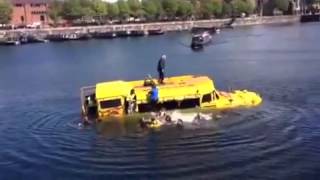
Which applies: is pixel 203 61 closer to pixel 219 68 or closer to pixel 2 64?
pixel 219 68

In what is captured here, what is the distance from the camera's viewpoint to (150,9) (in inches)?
7726

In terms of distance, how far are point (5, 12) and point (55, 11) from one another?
18245 mm

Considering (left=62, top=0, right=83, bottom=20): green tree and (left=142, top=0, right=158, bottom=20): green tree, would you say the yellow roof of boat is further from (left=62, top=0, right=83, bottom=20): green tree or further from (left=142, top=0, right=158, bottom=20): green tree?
(left=142, top=0, right=158, bottom=20): green tree

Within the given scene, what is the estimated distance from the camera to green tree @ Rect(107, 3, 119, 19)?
189750 millimetres

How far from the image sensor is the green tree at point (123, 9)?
19225 centimetres

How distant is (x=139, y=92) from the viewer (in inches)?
1670

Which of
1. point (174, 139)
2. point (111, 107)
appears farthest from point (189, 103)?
point (174, 139)

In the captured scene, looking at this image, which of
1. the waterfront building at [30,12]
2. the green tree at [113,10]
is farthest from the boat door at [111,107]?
the waterfront building at [30,12]

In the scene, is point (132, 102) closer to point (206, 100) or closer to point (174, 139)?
point (206, 100)

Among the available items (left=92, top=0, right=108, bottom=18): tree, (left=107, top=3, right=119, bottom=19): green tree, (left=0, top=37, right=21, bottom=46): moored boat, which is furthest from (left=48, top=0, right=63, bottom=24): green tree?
(left=0, top=37, right=21, bottom=46): moored boat

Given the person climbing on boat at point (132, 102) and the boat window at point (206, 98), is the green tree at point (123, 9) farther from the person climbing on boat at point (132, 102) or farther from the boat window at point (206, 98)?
the person climbing on boat at point (132, 102)

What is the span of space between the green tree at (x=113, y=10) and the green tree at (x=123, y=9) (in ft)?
5.47

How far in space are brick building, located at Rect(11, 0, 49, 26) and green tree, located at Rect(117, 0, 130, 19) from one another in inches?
902

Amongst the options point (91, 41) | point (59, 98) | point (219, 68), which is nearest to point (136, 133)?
point (59, 98)
